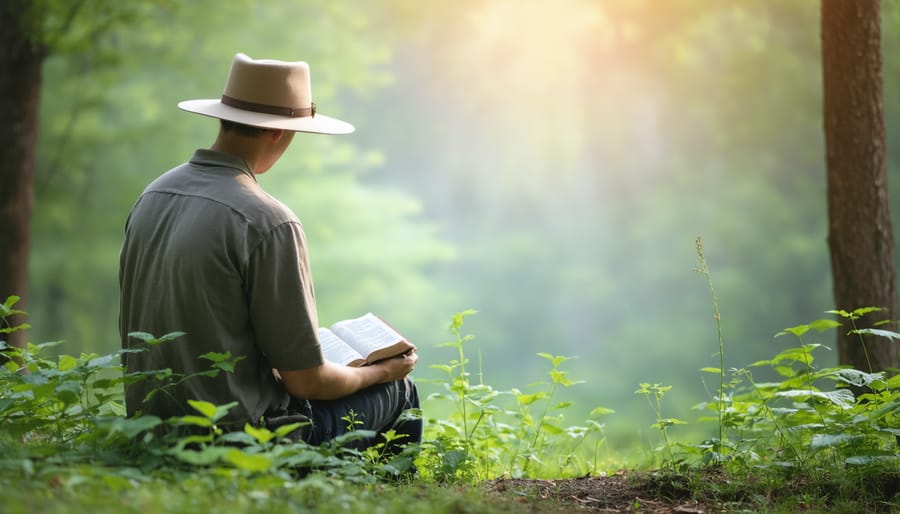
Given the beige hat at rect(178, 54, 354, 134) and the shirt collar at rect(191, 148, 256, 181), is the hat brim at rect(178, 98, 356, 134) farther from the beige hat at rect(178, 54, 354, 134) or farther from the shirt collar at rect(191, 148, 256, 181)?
the shirt collar at rect(191, 148, 256, 181)

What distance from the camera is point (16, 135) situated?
237 inches

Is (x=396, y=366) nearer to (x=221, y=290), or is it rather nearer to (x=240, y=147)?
(x=221, y=290)

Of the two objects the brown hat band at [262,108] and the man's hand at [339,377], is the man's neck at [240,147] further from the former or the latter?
the man's hand at [339,377]

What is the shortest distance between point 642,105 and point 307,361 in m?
25.1

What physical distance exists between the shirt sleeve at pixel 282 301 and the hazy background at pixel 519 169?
15.9 feet

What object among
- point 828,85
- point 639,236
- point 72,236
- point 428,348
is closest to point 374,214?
point 72,236

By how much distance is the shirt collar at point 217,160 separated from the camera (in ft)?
9.16

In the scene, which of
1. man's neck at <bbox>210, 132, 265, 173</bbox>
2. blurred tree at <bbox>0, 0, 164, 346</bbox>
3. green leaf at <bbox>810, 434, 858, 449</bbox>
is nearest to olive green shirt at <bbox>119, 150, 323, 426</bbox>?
man's neck at <bbox>210, 132, 265, 173</bbox>

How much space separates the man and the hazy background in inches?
176

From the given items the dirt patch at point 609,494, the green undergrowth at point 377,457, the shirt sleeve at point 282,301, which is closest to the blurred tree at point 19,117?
the green undergrowth at point 377,457

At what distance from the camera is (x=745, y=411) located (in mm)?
3582

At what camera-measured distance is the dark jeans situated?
2926 millimetres

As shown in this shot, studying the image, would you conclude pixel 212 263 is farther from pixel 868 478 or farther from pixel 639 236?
pixel 639 236

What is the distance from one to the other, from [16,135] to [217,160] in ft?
13.1
